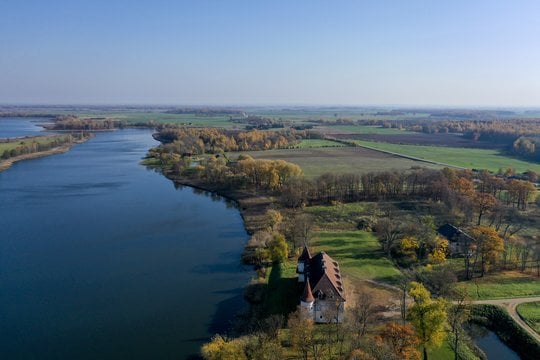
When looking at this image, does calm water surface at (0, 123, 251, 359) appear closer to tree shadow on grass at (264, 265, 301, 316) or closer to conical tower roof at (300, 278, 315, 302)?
tree shadow on grass at (264, 265, 301, 316)

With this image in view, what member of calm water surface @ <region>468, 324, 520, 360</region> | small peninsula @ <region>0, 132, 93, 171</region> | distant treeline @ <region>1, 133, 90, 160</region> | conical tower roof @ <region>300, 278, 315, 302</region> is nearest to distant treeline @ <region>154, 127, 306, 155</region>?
small peninsula @ <region>0, 132, 93, 171</region>

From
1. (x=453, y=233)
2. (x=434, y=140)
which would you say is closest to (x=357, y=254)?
(x=453, y=233)

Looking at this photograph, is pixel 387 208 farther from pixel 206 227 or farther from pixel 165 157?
pixel 165 157

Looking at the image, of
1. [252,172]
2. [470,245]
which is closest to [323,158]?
[252,172]

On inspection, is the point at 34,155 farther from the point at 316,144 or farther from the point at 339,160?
the point at 339,160

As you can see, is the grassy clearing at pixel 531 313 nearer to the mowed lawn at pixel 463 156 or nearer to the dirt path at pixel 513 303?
the dirt path at pixel 513 303

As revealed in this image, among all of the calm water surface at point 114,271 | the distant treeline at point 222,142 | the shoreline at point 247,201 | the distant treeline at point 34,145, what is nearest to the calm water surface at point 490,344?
the calm water surface at point 114,271
